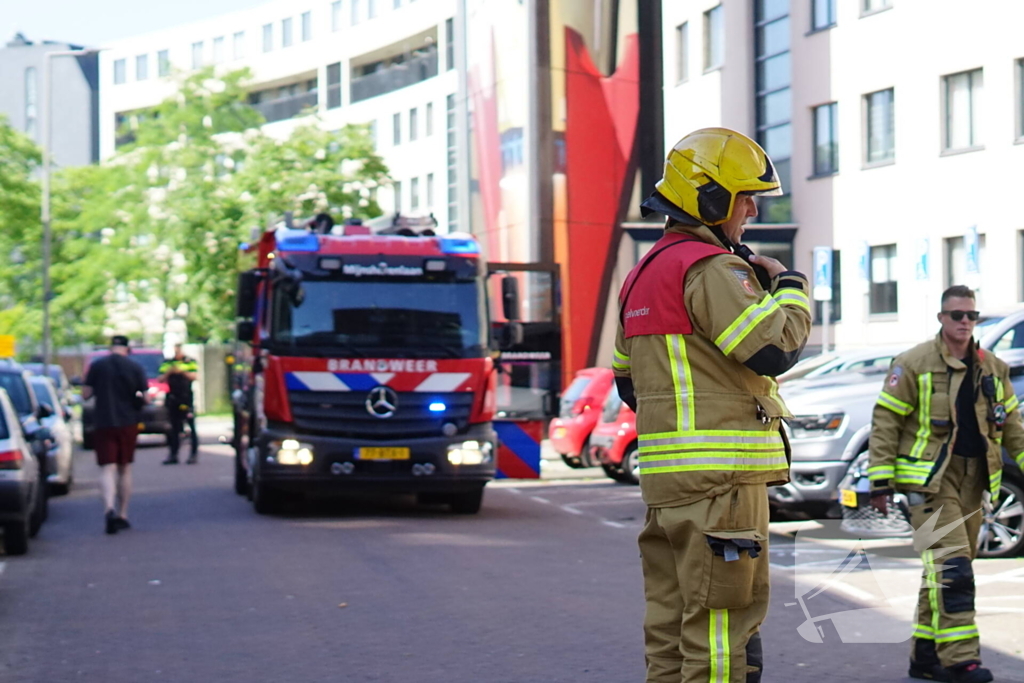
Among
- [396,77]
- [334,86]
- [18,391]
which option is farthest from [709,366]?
[334,86]

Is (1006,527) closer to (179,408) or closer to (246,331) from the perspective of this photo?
(246,331)

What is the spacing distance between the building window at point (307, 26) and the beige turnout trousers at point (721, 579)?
6517 centimetres

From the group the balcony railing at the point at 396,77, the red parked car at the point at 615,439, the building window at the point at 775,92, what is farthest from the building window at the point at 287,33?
the red parked car at the point at 615,439

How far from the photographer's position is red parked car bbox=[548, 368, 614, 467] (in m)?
19.8

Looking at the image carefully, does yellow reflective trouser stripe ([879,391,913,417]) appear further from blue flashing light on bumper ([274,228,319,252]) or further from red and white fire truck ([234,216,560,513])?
blue flashing light on bumper ([274,228,319,252])

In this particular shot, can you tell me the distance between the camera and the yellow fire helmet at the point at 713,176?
4336 millimetres

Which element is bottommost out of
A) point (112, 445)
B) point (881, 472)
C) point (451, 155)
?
point (112, 445)

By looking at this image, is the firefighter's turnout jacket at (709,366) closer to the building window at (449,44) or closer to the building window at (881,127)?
the building window at (881,127)

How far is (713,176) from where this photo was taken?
4332mm

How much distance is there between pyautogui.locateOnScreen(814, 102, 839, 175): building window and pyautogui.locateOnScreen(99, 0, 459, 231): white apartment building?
20192 mm

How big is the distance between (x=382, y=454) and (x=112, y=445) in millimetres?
2399

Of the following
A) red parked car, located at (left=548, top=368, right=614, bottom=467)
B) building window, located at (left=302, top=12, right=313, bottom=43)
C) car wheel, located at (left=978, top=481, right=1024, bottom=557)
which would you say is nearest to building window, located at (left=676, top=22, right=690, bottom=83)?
red parked car, located at (left=548, top=368, right=614, bottom=467)

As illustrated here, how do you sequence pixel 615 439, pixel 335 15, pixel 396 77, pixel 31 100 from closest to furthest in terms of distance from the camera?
pixel 615 439 < pixel 396 77 < pixel 335 15 < pixel 31 100

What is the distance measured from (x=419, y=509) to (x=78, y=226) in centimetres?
3723
